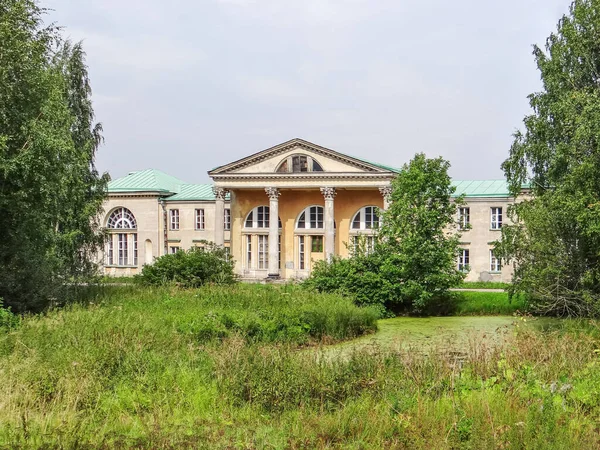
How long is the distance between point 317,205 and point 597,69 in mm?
23797

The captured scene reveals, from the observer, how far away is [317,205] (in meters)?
44.5

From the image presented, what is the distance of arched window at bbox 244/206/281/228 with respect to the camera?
45.1 meters

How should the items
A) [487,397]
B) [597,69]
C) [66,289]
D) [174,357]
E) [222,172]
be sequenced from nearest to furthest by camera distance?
[487,397], [174,357], [66,289], [597,69], [222,172]

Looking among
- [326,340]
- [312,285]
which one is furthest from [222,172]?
[326,340]

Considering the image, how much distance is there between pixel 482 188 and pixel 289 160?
12.6 meters

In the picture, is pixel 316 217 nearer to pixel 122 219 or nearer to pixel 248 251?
pixel 248 251

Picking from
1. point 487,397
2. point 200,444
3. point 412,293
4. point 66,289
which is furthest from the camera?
point 412,293

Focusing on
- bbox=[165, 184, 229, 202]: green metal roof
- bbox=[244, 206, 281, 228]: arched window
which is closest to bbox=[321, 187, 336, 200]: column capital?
bbox=[244, 206, 281, 228]: arched window

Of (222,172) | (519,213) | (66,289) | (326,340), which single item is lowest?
(326,340)

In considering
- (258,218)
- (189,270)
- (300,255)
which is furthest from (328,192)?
(189,270)

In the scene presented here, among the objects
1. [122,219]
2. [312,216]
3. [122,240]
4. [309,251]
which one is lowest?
[309,251]

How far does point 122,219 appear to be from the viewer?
47.8 metres

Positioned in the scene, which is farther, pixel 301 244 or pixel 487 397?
pixel 301 244

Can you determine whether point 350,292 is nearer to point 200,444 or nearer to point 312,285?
point 312,285
